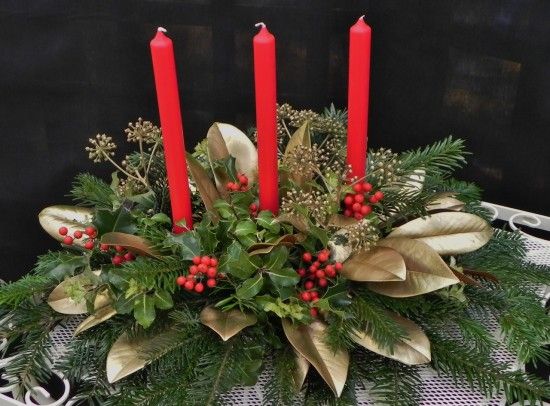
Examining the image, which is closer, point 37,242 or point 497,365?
point 497,365

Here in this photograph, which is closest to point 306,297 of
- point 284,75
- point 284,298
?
point 284,298

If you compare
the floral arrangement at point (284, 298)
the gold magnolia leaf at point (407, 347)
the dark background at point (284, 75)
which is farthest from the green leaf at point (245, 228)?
the dark background at point (284, 75)

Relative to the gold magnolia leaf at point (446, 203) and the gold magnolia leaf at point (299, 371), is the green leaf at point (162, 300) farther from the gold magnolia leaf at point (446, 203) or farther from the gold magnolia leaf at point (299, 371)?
the gold magnolia leaf at point (446, 203)

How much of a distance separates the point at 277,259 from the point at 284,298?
1.1 inches

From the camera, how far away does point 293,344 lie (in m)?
0.48

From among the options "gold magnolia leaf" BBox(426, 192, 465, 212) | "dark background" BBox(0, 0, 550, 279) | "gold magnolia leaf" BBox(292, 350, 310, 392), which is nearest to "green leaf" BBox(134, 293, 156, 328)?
"gold magnolia leaf" BBox(292, 350, 310, 392)

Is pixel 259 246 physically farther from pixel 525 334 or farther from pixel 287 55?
pixel 287 55

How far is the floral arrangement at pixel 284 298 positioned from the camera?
1.58 ft

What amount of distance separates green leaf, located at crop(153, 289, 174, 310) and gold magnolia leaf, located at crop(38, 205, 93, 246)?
0.43 ft

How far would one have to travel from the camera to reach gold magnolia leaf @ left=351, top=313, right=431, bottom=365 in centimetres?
48

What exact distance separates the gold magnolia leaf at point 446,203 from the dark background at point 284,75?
12.8 inches

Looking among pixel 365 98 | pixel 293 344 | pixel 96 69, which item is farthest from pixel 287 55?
pixel 293 344

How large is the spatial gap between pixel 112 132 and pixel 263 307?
0.50m

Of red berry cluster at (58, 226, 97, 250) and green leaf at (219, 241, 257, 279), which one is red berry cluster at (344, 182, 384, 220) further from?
red berry cluster at (58, 226, 97, 250)
